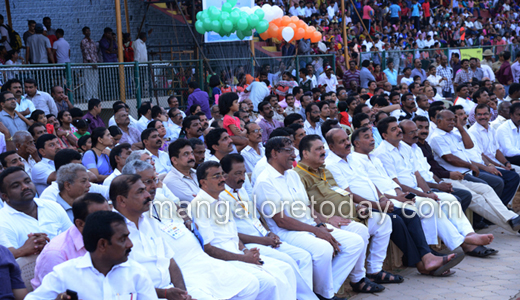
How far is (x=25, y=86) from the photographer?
820cm

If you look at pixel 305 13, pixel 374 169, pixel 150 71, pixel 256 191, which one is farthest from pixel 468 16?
pixel 256 191

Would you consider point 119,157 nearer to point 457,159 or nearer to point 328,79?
point 457,159

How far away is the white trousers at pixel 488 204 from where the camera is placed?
6934 millimetres

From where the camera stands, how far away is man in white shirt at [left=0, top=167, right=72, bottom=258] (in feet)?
13.1

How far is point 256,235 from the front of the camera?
498cm

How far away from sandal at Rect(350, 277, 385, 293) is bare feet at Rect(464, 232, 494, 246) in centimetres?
147

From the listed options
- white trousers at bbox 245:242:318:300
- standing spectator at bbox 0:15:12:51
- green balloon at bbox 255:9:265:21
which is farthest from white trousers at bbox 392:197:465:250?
standing spectator at bbox 0:15:12:51

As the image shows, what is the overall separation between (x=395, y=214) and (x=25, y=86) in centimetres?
555

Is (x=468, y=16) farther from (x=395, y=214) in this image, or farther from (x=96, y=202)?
(x=96, y=202)

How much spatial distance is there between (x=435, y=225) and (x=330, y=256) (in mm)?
1750

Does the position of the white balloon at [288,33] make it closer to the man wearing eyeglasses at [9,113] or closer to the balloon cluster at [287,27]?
the balloon cluster at [287,27]

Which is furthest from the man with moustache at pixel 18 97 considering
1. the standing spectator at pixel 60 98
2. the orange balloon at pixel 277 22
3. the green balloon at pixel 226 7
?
the orange balloon at pixel 277 22

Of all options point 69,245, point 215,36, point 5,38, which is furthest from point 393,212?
point 5,38

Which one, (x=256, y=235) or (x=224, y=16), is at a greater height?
(x=224, y=16)
